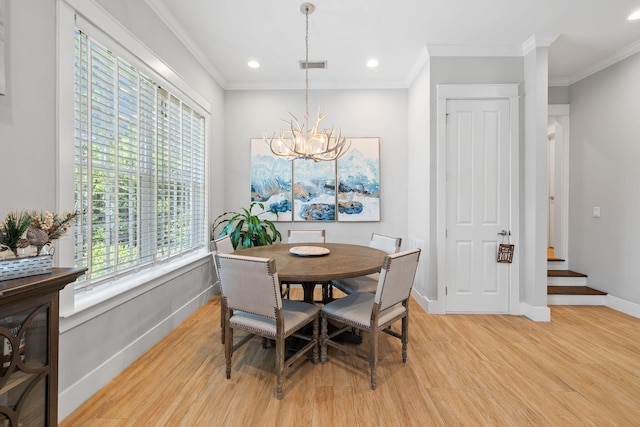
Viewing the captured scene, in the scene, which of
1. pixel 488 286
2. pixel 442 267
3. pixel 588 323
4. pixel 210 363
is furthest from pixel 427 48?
pixel 210 363

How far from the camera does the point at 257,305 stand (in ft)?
5.97

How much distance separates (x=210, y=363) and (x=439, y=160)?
2900 mm

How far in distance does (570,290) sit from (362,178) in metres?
2.90

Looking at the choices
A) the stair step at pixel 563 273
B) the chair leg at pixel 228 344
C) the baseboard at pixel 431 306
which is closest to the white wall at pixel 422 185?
the baseboard at pixel 431 306

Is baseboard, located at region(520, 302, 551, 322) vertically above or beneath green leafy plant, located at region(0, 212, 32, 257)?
beneath

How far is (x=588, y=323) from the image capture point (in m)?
2.95

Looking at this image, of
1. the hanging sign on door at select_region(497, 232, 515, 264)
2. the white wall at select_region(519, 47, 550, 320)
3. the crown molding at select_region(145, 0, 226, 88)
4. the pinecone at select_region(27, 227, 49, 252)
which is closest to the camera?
the pinecone at select_region(27, 227, 49, 252)

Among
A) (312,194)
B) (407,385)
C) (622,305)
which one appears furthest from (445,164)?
(622,305)

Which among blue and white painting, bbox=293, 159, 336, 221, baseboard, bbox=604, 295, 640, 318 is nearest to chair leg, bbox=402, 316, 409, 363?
blue and white painting, bbox=293, 159, 336, 221

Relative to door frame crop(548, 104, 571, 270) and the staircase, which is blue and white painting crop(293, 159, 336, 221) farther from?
door frame crop(548, 104, 571, 270)

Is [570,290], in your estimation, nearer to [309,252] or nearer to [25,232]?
[309,252]

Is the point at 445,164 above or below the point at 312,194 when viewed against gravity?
above

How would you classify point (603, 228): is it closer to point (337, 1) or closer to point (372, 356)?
point (372, 356)

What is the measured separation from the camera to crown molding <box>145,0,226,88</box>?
244 centimetres
